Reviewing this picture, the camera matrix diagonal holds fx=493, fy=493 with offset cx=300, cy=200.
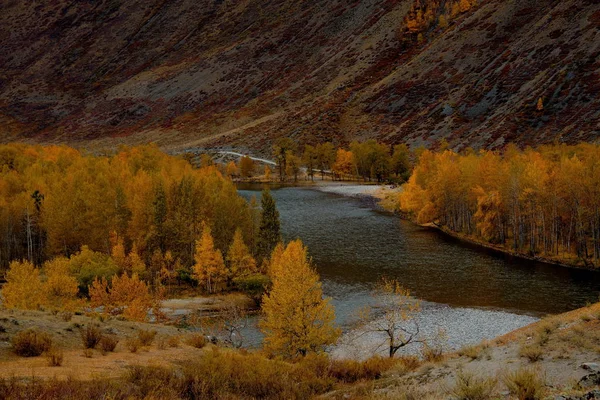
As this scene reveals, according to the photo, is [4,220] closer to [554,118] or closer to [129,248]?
[129,248]

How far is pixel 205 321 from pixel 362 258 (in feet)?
93.0

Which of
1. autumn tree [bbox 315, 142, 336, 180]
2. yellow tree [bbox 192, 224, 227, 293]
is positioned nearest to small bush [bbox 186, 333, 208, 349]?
yellow tree [bbox 192, 224, 227, 293]

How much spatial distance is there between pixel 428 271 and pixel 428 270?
0.43m

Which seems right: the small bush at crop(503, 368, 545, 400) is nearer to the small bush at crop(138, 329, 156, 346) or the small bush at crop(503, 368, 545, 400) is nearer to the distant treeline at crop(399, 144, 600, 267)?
the small bush at crop(138, 329, 156, 346)

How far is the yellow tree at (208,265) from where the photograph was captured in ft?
175

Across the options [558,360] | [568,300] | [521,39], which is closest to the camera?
[558,360]

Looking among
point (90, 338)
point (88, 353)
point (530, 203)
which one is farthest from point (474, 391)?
point (530, 203)

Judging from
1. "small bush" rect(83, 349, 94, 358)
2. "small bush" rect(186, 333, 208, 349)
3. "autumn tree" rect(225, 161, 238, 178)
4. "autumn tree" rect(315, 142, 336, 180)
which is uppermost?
"autumn tree" rect(315, 142, 336, 180)

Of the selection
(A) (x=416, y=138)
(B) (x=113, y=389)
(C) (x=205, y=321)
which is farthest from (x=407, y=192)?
(B) (x=113, y=389)

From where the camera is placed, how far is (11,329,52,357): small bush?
17.6 metres

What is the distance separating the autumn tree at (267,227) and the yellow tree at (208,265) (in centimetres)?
663

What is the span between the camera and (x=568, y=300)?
160 feet

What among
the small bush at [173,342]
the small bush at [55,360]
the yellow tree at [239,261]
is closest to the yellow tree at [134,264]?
the yellow tree at [239,261]

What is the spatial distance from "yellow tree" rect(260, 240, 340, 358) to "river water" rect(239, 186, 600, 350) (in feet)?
33.9
